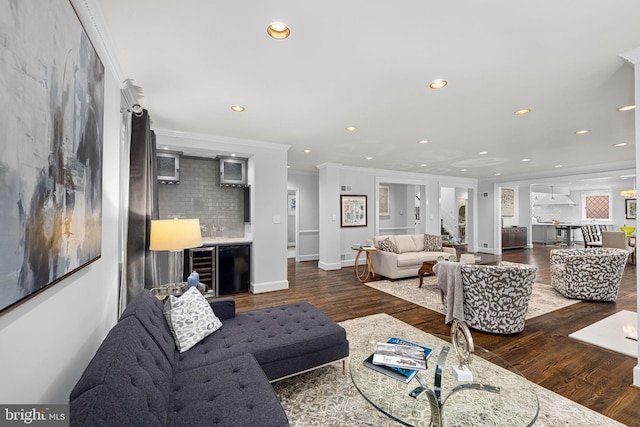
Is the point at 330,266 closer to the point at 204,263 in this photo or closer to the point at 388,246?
the point at 388,246

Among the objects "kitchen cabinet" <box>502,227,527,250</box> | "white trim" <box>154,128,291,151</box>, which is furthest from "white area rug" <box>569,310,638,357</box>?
"kitchen cabinet" <box>502,227,527,250</box>

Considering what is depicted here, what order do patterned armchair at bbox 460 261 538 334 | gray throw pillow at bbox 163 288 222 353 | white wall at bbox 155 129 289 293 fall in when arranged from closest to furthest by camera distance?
gray throw pillow at bbox 163 288 222 353, patterned armchair at bbox 460 261 538 334, white wall at bbox 155 129 289 293

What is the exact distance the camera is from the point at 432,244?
614 centimetres

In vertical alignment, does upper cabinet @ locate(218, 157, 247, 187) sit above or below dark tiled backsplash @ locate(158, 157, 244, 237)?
above

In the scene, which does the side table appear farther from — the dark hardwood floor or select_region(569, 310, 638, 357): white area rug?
select_region(569, 310, 638, 357): white area rug

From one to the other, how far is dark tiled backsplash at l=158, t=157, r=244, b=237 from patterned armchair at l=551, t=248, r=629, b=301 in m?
5.49

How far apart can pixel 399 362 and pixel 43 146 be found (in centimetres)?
196

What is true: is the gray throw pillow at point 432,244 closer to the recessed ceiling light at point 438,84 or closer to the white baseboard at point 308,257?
the white baseboard at point 308,257

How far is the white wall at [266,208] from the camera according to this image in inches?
180

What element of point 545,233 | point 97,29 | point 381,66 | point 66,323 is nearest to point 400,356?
point 66,323

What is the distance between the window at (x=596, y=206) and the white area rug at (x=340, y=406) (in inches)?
502

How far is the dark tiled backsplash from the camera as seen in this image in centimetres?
464

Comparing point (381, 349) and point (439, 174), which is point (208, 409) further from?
point (439, 174)

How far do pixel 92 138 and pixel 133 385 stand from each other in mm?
1271
